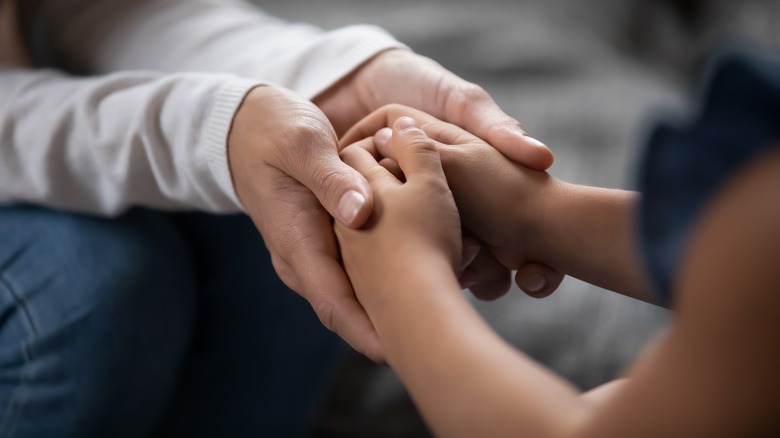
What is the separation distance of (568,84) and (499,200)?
70cm

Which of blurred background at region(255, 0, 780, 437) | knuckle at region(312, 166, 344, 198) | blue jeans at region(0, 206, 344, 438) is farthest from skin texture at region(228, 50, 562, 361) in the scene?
blurred background at region(255, 0, 780, 437)

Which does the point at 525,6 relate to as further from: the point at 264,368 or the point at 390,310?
the point at 390,310

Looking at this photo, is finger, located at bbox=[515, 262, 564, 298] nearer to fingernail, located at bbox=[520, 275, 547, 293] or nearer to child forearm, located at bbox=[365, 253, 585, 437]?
fingernail, located at bbox=[520, 275, 547, 293]

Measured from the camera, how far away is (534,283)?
597 millimetres

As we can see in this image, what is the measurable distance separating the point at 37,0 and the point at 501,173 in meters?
0.58

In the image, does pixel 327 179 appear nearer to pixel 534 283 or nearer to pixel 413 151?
pixel 413 151

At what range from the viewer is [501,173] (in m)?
0.59

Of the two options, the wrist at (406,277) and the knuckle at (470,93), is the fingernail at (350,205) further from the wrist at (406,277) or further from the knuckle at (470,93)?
the knuckle at (470,93)

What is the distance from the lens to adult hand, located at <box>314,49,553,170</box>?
603mm

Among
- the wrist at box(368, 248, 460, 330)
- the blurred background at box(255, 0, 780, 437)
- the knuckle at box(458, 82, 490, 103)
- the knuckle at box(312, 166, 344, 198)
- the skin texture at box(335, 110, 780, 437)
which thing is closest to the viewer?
the skin texture at box(335, 110, 780, 437)

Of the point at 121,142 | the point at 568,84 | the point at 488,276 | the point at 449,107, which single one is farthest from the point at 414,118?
the point at 568,84

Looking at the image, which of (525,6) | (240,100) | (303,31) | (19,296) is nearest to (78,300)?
(19,296)

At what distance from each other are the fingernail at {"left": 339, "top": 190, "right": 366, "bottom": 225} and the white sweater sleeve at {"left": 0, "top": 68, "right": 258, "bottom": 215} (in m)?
0.13

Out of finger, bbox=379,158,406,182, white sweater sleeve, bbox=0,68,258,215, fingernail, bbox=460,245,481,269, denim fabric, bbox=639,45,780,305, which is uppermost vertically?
denim fabric, bbox=639,45,780,305
